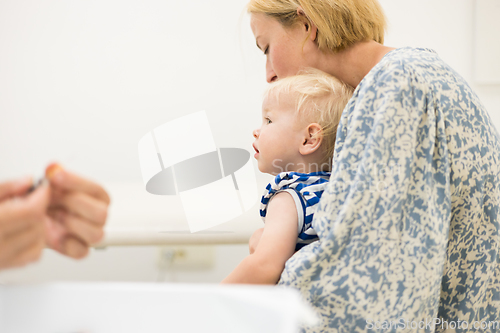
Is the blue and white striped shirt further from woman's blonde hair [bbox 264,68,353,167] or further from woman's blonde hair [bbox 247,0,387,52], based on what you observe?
woman's blonde hair [bbox 247,0,387,52]

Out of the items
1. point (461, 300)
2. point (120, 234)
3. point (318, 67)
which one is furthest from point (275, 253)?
point (120, 234)

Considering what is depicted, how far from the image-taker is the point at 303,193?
66cm

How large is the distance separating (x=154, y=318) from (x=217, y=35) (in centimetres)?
151

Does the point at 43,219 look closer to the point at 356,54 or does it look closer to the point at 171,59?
the point at 356,54

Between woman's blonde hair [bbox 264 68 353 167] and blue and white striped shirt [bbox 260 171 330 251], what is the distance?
0.32 feet

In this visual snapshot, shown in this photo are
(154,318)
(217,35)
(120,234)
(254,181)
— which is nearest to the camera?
(154,318)

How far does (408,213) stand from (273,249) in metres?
0.21

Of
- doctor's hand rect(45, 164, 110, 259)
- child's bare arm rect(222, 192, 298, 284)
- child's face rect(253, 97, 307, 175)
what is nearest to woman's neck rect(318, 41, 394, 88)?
child's face rect(253, 97, 307, 175)

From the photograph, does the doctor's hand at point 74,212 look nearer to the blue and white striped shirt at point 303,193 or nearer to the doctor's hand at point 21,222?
the doctor's hand at point 21,222

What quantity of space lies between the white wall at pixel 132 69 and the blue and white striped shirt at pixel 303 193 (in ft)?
3.05

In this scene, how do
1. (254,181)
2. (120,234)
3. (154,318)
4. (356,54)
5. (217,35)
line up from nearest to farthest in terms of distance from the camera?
(154,318) → (356,54) → (120,234) → (254,181) → (217,35)

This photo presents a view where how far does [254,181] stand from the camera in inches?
58.9

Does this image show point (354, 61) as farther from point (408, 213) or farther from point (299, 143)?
point (408, 213)

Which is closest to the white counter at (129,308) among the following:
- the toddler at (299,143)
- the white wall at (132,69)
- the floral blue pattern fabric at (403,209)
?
the floral blue pattern fabric at (403,209)
